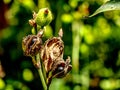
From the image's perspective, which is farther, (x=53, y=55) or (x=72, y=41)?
(x=72, y=41)

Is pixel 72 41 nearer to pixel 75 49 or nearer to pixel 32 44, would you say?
pixel 75 49

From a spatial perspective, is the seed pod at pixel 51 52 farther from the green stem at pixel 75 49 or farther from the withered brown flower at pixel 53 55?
the green stem at pixel 75 49

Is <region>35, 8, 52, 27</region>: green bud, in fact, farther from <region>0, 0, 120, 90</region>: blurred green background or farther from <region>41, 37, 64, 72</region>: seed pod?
<region>0, 0, 120, 90</region>: blurred green background

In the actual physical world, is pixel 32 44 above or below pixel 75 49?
above

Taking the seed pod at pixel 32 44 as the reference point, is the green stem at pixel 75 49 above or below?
below

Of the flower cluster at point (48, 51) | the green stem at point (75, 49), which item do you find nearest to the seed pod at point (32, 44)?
the flower cluster at point (48, 51)

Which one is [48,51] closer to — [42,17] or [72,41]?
[42,17]

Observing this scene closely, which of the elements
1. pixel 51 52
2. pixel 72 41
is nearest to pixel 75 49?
pixel 72 41

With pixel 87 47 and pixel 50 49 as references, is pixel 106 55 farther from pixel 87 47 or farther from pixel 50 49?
pixel 50 49

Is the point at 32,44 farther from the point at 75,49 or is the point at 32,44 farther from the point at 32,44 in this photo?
the point at 75,49
